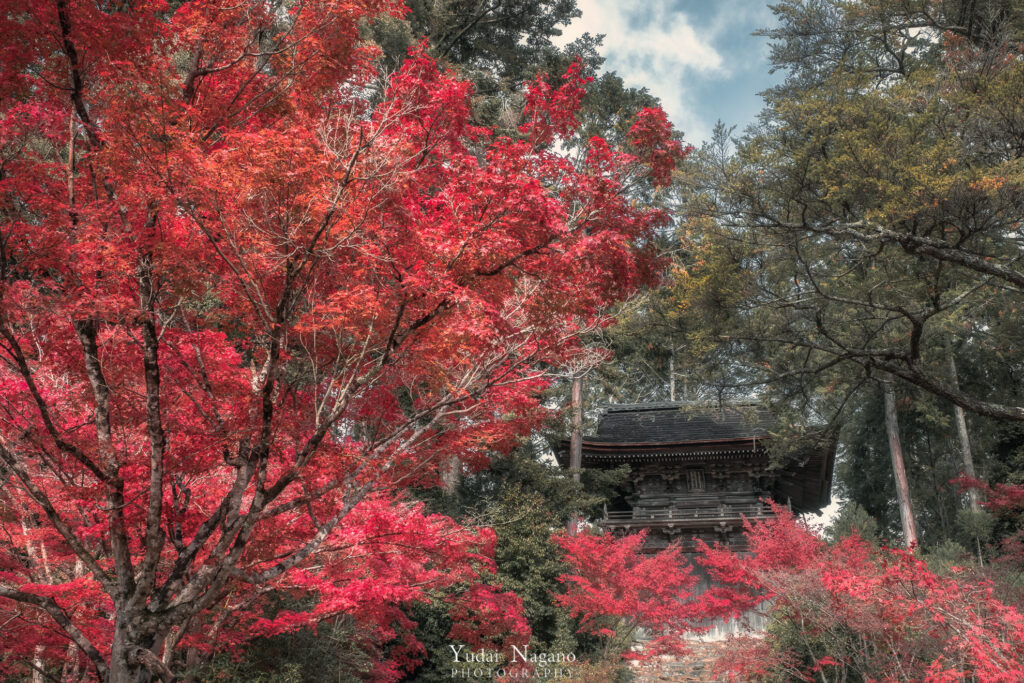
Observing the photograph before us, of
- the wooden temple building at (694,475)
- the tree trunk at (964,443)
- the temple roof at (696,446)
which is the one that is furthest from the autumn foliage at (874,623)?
the tree trunk at (964,443)

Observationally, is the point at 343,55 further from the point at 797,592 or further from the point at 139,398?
the point at 797,592

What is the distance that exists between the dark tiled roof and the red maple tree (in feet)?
42.9

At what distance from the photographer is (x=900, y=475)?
18.4 metres

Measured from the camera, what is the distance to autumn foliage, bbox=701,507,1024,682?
6098 mm

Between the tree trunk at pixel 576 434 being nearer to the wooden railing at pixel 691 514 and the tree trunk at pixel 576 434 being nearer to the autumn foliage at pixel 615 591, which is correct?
the wooden railing at pixel 691 514

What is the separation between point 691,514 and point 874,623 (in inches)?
421

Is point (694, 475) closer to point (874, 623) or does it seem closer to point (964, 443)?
point (964, 443)

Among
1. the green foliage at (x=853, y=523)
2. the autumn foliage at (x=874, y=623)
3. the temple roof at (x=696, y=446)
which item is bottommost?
the autumn foliage at (x=874, y=623)

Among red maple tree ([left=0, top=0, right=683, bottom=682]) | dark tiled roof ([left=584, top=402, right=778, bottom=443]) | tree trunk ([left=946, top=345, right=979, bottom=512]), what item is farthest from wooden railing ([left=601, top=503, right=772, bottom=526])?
red maple tree ([left=0, top=0, right=683, bottom=682])

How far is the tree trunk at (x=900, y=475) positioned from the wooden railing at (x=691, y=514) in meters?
3.38

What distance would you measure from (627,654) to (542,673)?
2865 millimetres

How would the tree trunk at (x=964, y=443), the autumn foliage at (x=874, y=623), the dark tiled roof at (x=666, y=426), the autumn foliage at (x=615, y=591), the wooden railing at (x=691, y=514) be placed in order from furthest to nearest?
1. the dark tiled roof at (x=666, y=426)
2. the tree trunk at (x=964, y=443)
3. the wooden railing at (x=691, y=514)
4. the autumn foliage at (x=615, y=591)
5. the autumn foliage at (x=874, y=623)

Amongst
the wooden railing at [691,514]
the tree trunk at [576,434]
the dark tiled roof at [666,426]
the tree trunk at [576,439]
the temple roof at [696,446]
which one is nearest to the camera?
the tree trunk at [576,439]

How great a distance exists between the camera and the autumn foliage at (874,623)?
610 centimetres
